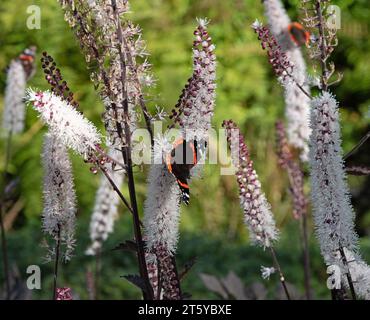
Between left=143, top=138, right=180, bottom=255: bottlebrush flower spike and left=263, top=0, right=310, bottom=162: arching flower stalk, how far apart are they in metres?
0.58

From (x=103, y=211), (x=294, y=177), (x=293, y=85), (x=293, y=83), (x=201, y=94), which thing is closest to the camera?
(x=201, y=94)

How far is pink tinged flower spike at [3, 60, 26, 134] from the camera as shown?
11.8 feet

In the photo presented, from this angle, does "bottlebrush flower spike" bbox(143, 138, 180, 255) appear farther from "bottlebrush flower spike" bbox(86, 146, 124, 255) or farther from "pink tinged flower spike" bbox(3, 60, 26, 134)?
"bottlebrush flower spike" bbox(86, 146, 124, 255)

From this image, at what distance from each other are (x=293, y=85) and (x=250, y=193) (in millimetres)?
778

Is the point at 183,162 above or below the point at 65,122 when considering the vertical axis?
below

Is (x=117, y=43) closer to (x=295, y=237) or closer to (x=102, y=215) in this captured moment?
(x=102, y=215)

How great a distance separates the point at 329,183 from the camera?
2.01 metres

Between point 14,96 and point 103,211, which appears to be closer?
point 14,96

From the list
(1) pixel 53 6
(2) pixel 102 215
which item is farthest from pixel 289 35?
(1) pixel 53 6

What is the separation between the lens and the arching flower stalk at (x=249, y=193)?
7.48 feet

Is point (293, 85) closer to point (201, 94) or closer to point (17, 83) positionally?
point (201, 94)

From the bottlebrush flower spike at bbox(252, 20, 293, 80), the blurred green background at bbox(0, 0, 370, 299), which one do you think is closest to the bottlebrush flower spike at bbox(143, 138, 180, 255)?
the bottlebrush flower spike at bbox(252, 20, 293, 80)

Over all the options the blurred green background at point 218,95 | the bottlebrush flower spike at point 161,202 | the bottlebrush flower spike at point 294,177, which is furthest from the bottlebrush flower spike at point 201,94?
the blurred green background at point 218,95

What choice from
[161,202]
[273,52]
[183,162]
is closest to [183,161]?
[183,162]
